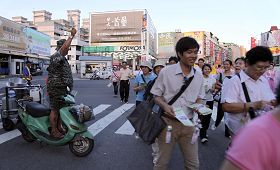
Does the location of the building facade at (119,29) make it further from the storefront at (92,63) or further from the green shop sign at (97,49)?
the storefront at (92,63)

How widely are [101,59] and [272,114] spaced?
44656mm

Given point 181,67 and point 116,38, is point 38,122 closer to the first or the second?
point 181,67

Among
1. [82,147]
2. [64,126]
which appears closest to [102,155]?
[82,147]

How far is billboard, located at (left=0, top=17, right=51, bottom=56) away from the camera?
4481cm

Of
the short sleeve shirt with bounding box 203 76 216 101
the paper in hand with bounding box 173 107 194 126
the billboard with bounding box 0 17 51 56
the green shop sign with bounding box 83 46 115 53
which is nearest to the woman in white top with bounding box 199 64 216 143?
the short sleeve shirt with bounding box 203 76 216 101

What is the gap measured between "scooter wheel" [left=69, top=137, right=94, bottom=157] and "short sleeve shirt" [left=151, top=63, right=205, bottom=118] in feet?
7.66

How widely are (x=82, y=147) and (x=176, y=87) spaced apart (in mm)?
2564

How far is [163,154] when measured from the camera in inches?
122

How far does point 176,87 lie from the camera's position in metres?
3.06

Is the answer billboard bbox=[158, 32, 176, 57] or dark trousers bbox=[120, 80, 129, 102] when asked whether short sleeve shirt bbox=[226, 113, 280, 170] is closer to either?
dark trousers bbox=[120, 80, 129, 102]

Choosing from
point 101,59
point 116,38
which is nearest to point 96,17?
point 116,38

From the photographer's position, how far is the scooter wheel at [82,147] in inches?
201

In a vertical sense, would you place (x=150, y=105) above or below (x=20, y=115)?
above

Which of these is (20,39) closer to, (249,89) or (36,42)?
(36,42)
